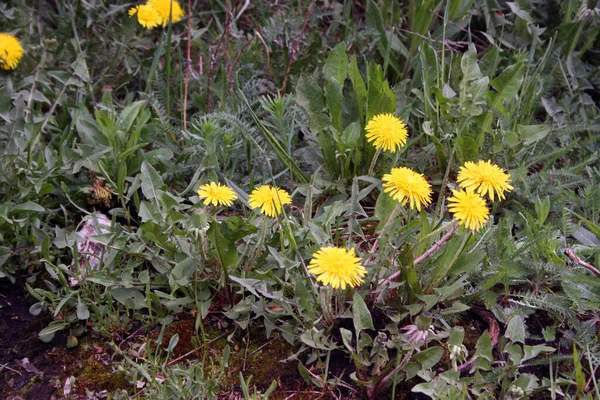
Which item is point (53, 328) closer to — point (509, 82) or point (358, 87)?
point (358, 87)

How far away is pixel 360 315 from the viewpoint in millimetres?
1768

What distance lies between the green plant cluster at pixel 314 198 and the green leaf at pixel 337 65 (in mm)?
12

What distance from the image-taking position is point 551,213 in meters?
2.27

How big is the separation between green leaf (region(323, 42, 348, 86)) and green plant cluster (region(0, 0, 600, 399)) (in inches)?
0.5

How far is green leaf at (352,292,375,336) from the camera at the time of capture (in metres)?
1.76

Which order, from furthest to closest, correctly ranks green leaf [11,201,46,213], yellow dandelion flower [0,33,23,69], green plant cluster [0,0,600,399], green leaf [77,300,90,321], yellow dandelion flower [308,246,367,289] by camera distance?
yellow dandelion flower [0,33,23,69] < green leaf [11,201,46,213] < green leaf [77,300,90,321] < green plant cluster [0,0,600,399] < yellow dandelion flower [308,246,367,289]

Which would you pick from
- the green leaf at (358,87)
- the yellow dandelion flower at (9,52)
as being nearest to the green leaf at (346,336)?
the green leaf at (358,87)

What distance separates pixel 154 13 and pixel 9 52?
0.63m

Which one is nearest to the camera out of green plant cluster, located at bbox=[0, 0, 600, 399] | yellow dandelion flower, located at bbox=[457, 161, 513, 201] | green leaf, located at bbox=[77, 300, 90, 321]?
yellow dandelion flower, located at bbox=[457, 161, 513, 201]

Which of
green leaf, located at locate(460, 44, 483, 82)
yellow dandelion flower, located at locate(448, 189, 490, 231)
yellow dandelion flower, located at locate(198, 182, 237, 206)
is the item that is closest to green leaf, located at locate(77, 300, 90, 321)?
yellow dandelion flower, located at locate(198, 182, 237, 206)

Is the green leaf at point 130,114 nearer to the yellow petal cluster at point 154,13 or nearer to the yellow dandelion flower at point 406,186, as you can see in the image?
A: the yellow petal cluster at point 154,13

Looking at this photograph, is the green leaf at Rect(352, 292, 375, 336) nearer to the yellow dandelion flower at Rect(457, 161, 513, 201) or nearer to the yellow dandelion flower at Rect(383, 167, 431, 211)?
the yellow dandelion flower at Rect(383, 167, 431, 211)

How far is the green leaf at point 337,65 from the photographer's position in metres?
2.34

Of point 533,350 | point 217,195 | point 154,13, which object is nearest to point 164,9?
point 154,13
